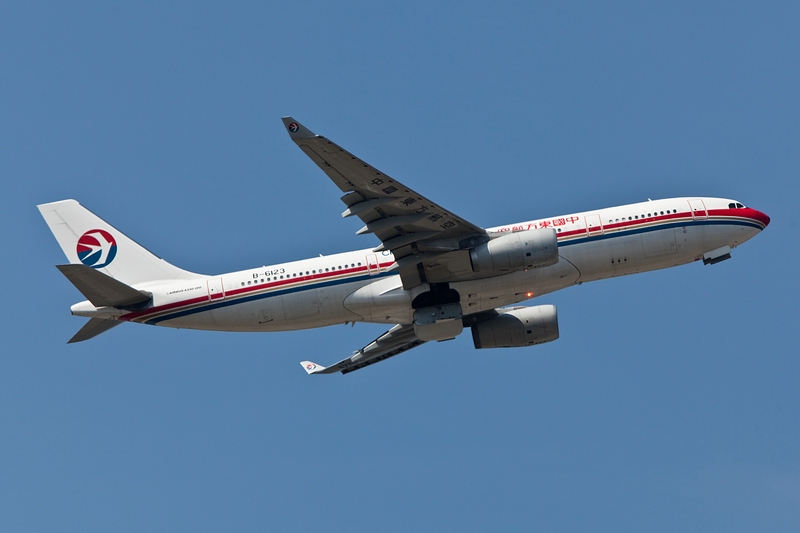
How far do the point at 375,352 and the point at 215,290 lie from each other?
1123 cm

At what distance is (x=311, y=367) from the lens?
56906mm

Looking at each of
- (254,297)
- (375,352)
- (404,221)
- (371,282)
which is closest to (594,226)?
(404,221)

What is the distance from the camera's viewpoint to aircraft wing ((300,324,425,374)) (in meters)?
55.8

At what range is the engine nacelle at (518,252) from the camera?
150 feet

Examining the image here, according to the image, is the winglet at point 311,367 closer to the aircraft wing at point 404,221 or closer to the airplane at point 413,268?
the airplane at point 413,268

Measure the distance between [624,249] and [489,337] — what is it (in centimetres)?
853

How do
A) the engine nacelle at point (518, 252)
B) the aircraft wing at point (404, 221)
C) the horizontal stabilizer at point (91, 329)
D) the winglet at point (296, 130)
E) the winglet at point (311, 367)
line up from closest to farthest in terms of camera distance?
the winglet at point (296, 130), the aircraft wing at point (404, 221), the engine nacelle at point (518, 252), the horizontal stabilizer at point (91, 329), the winglet at point (311, 367)

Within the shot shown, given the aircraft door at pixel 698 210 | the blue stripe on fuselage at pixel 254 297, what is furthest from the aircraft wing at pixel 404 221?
the aircraft door at pixel 698 210

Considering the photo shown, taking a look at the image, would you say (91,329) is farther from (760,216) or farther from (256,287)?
(760,216)

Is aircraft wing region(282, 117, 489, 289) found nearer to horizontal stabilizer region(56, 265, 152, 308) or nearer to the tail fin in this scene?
the tail fin

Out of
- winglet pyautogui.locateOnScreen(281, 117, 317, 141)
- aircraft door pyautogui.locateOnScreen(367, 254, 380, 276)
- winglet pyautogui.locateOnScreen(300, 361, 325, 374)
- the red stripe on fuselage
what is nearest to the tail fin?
the red stripe on fuselage

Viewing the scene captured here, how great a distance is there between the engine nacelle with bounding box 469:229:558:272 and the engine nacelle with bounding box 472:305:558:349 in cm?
710

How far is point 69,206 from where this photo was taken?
51.0m

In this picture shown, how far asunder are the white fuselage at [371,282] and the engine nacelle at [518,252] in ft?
4.74
